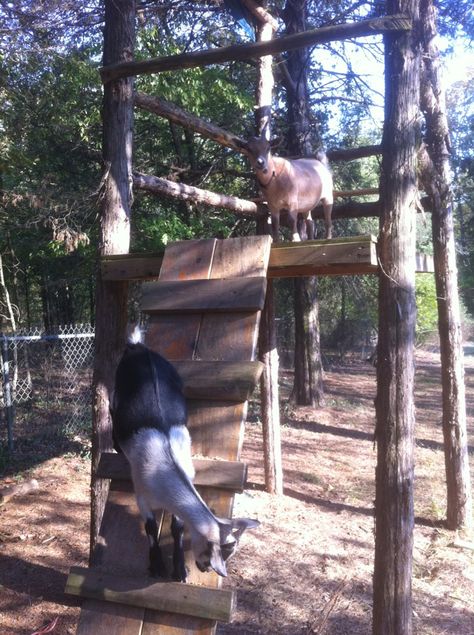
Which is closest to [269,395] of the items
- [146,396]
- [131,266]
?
[131,266]

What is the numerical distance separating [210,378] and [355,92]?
972cm

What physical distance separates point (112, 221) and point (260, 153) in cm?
149

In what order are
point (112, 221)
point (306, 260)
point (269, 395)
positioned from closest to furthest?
point (306, 260) < point (112, 221) < point (269, 395)

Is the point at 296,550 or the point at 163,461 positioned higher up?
the point at 163,461

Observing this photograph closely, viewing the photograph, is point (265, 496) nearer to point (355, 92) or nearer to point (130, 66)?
point (130, 66)

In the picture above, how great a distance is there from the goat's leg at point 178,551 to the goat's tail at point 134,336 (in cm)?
116

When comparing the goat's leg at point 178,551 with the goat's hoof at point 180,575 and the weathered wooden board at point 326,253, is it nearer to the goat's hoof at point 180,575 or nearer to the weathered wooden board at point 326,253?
the goat's hoof at point 180,575

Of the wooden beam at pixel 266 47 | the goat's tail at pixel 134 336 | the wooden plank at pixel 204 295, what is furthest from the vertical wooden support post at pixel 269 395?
the goat's tail at pixel 134 336

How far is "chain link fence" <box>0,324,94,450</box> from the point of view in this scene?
8367mm

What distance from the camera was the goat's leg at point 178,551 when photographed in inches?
106

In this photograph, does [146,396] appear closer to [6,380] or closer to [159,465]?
[159,465]

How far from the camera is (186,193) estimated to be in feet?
18.1

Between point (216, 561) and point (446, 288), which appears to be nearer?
point (216, 561)

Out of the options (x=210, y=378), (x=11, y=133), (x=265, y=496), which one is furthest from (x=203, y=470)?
(x=11, y=133)
